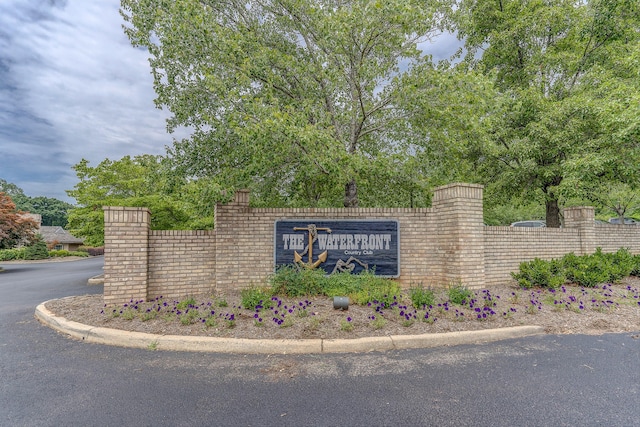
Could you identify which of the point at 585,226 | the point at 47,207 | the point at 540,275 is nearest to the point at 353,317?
the point at 540,275

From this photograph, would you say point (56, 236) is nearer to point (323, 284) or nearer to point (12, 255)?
point (12, 255)

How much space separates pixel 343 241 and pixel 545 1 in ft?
35.9

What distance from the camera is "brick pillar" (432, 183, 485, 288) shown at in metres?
6.75

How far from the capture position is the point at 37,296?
8945mm

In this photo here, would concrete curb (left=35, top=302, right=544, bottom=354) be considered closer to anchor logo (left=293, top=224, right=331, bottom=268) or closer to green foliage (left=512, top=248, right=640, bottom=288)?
anchor logo (left=293, top=224, right=331, bottom=268)

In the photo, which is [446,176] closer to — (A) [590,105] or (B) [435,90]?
(B) [435,90]

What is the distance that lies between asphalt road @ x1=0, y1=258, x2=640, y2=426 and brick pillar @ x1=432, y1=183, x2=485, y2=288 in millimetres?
2198

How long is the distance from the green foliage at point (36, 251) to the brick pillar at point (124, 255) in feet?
100

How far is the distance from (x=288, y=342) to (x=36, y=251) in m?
34.5

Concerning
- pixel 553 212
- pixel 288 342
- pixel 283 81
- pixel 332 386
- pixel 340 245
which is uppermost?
pixel 283 81

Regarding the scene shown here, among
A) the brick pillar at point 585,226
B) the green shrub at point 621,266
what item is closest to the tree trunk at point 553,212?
the brick pillar at point 585,226

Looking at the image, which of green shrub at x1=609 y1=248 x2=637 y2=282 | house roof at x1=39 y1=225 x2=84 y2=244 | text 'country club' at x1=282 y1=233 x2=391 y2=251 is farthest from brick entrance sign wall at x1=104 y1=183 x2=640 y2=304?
house roof at x1=39 y1=225 x2=84 y2=244

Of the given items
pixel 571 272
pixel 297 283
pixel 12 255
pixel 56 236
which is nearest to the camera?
pixel 297 283

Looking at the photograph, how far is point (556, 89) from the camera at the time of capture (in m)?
10.8
